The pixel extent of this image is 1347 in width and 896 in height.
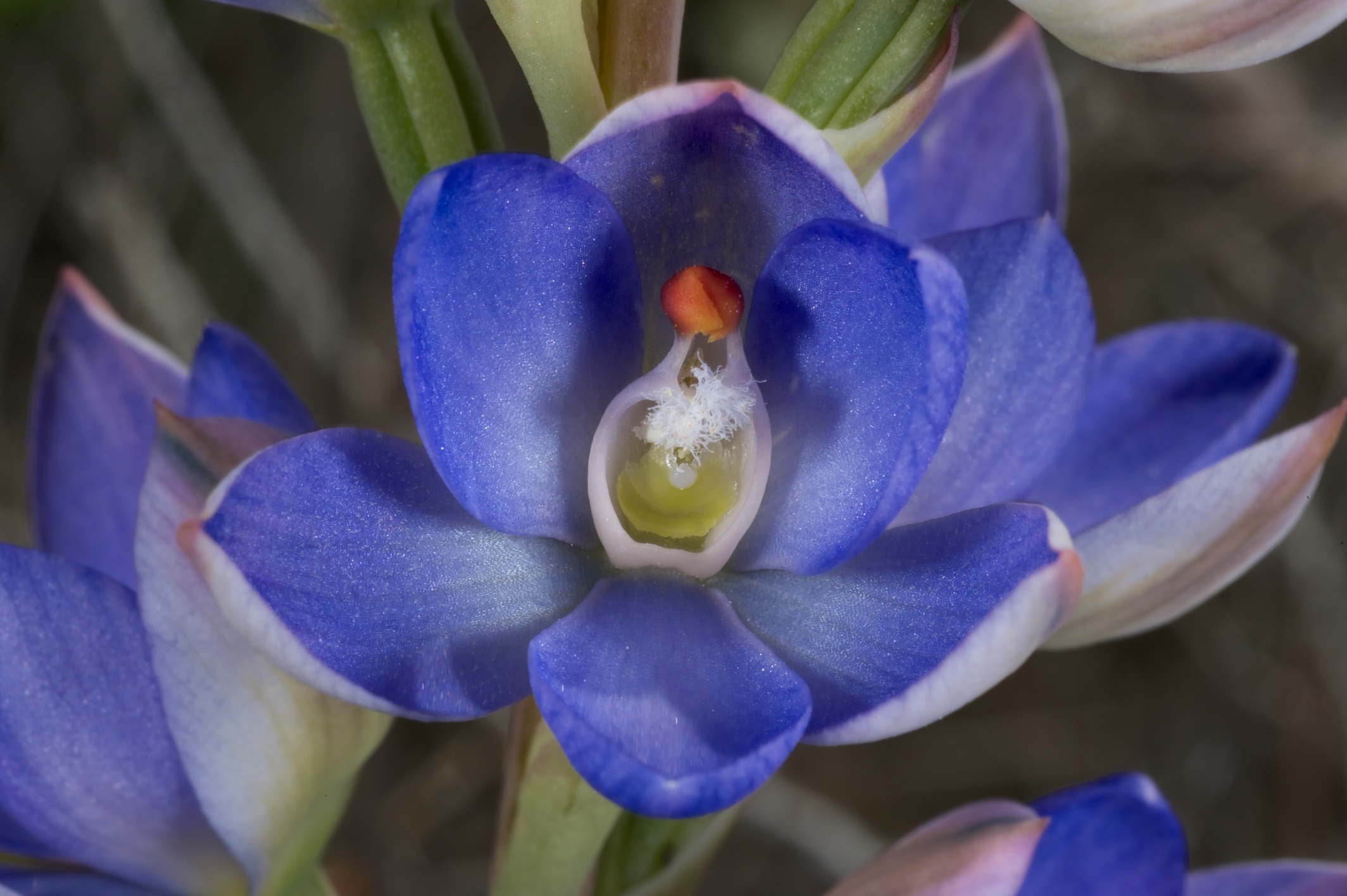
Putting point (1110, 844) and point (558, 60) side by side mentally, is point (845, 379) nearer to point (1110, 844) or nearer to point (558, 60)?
point (558, 60)

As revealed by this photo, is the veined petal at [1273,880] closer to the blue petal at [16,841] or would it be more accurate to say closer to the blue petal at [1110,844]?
the blue petal at [1110,844]

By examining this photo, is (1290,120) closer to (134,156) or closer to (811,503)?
(134,156)

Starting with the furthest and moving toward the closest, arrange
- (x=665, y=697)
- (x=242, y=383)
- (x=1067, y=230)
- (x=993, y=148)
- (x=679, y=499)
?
(x=1067, y=230) < (x=993, y=148) < (x=242, y=383) < (x=679, y=499) < (x=665, y=697)

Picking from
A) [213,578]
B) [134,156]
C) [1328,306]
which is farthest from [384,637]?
[1328,306]

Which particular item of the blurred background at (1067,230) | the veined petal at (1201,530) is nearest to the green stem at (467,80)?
the veined petal at (1201,530)

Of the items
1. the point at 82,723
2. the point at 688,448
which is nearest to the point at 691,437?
the point at 688,448

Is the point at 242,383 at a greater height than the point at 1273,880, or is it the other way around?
the point at 242,383
